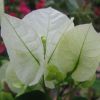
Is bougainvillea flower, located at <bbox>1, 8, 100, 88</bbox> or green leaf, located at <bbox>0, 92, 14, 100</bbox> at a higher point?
bougainvillea flower, located at <bbox>1, 8, 100, 88</bbox>

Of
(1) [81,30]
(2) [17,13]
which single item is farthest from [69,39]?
(2) [17,13]

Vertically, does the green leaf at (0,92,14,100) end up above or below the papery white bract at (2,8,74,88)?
below

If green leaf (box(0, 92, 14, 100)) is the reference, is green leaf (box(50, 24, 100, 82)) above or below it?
above

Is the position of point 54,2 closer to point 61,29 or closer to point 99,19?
point 99,19

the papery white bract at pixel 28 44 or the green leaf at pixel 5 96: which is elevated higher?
the papery white bract at pixel 28 44

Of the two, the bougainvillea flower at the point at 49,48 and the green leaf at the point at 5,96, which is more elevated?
the bougainvillea flower at the point at 49,48

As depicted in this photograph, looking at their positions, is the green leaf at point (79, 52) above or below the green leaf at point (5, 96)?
above
